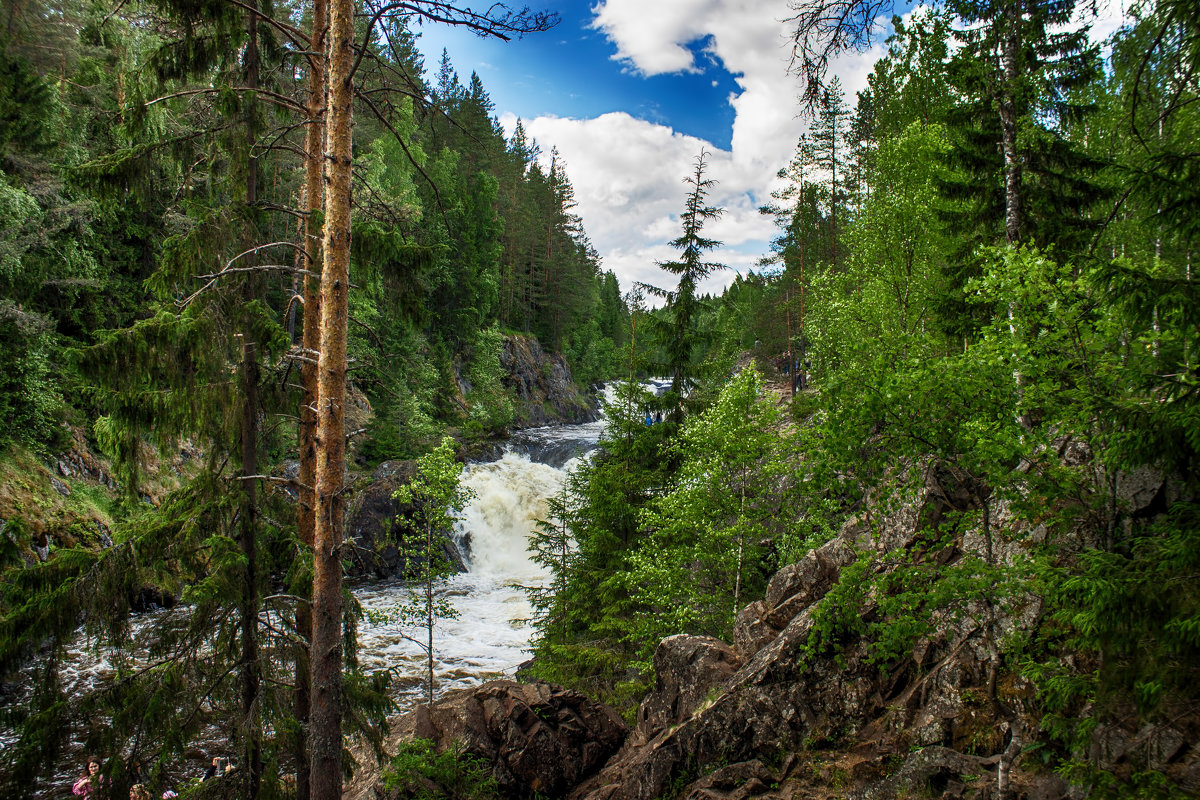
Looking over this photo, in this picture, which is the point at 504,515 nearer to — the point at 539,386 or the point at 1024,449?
the point at 539,386

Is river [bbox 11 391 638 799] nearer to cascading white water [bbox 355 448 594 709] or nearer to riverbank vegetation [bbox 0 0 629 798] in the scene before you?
cascading white water [bbox 355 448 594 709]

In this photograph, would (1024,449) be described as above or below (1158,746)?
above

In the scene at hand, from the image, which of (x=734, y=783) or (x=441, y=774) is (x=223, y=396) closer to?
(x=441, y=774)

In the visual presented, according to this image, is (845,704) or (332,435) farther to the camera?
(845,704)

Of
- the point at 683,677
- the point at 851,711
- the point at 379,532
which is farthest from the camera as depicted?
the point at 379,532

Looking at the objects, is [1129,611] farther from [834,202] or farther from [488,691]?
[834,202]

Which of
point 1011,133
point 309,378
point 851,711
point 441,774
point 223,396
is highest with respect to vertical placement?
point 1011,133

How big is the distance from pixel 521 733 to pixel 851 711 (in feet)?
17.1

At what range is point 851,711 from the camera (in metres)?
7.91

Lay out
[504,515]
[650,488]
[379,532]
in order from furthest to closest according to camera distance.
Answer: [504,515] → [379,532] → [650,488]

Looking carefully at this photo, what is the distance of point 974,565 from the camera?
16.7ft

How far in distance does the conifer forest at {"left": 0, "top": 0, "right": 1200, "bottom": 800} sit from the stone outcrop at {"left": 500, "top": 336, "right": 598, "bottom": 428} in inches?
1053

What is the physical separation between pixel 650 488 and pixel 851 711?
9.54 m

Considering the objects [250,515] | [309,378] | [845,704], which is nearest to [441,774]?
[250,515]
